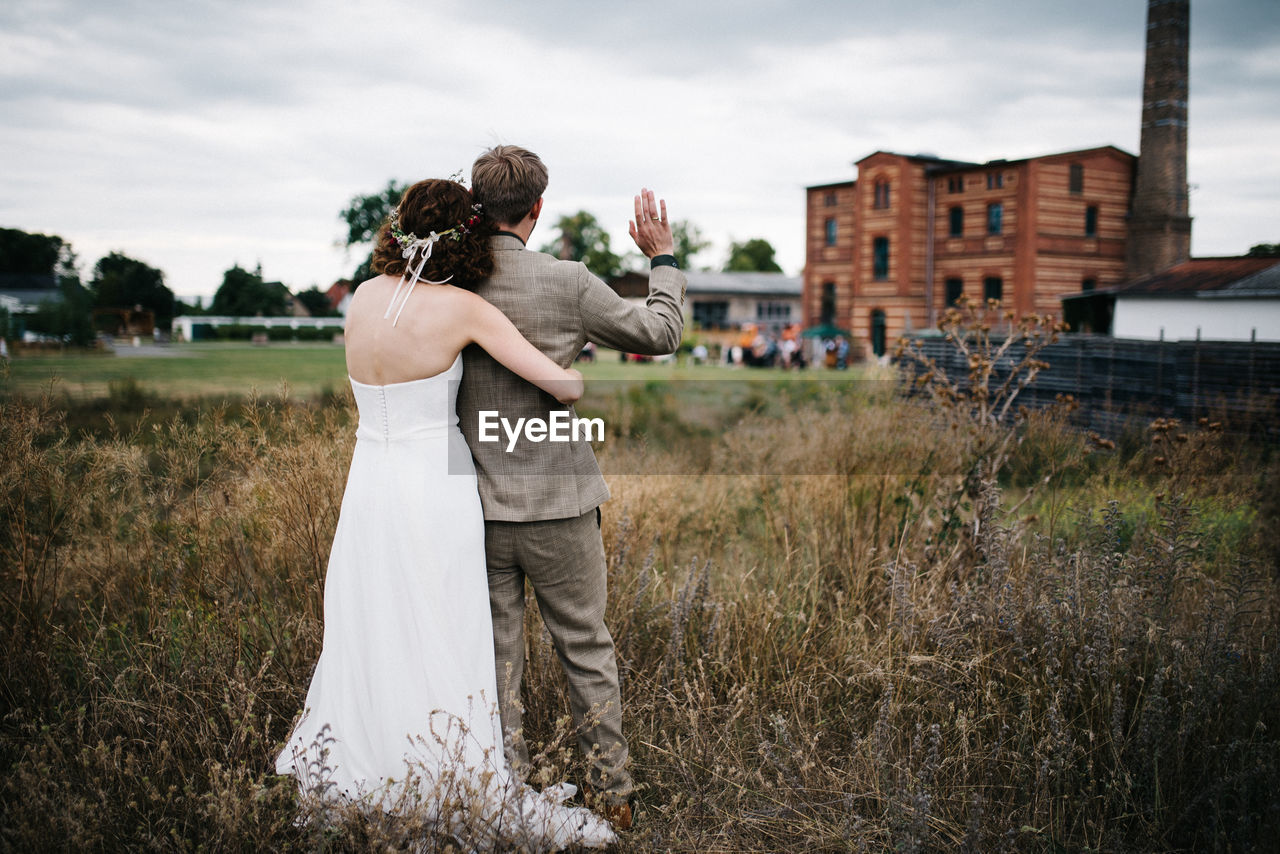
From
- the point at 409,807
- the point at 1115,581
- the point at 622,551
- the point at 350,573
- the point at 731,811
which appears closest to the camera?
the point at 409,807

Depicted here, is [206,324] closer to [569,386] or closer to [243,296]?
[243,296]

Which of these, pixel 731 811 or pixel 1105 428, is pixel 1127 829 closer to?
pixel 731 811

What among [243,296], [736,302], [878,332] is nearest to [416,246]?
[243,296]

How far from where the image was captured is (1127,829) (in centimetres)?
245

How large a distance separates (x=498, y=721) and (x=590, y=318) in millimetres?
1335

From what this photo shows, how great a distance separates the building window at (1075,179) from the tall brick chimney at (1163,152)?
7.01ft

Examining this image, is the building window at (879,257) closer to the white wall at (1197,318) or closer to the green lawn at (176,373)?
the white wall at (1197,318)

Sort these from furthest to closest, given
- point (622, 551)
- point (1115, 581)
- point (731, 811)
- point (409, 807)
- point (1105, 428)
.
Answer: point (1105, 428) < point (622, 551) < point (1115, 581) < point (731, 811) < point (409, 807)

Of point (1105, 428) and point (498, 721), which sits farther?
point (1105, 428)

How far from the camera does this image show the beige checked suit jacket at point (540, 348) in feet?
8.03

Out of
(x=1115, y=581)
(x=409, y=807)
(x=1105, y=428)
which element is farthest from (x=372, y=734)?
(x=1105, y=428)

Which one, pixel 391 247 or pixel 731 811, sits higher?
pixel 391 247

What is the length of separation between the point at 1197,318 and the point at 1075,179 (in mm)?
11754

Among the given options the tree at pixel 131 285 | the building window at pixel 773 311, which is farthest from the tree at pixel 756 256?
the tree at pixel 131 285
